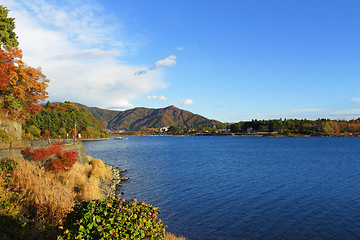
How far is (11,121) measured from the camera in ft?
106

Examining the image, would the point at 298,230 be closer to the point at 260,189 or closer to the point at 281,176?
the point at 260,189

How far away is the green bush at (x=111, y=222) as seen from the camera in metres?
5.79

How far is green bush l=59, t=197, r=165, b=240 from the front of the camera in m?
5.79

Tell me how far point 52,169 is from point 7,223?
13214 millimetres

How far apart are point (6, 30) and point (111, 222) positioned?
133 ft

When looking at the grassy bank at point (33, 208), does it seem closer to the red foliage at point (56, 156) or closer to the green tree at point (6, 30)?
the red foliage at point (56, 156)

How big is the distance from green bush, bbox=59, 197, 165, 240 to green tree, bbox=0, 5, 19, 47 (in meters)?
38.1

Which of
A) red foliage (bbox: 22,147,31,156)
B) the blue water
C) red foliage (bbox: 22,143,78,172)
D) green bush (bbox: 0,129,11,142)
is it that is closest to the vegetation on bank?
green bush (bbox: 0,129,11,142)

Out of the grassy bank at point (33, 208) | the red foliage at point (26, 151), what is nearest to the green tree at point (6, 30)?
the red foliage at point (26, 151)

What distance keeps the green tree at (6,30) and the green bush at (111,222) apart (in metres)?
38.1

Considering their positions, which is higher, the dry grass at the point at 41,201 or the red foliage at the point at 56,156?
the red foliage at the point at 56,156

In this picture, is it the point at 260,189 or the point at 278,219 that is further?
the point at 260,189

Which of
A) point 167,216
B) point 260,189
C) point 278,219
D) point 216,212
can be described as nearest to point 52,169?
point 167,216

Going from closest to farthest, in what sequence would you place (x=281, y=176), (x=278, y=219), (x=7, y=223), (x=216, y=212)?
(x=7, y=223)
(x=278, y=219)
(x=216, y=212)
(x=281, y=176)
